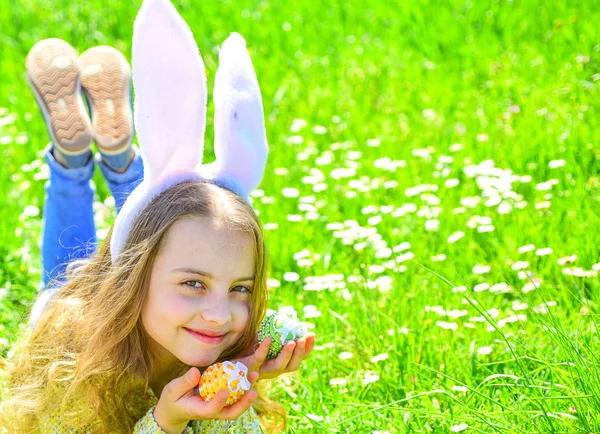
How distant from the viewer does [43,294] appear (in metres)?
2.48

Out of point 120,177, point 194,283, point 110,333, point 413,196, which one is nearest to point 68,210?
point 120,177

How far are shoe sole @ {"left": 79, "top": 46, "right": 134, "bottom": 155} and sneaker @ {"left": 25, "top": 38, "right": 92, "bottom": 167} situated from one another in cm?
4

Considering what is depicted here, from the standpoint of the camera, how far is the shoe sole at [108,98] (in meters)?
2.73

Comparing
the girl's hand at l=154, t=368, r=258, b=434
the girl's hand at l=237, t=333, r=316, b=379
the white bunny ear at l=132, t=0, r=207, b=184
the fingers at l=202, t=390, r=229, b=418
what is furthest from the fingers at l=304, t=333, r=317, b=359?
the white bunny ear at l=132, t=0, r=207, b=184

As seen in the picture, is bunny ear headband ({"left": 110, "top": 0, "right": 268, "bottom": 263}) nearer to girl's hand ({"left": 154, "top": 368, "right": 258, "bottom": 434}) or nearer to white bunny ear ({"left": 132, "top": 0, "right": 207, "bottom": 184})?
white bunny ear ({"left": 132, "top": 0, "right": 207, "bottom": 184})

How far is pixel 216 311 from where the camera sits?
6.21ft

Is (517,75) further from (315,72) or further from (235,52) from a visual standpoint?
(235,52)

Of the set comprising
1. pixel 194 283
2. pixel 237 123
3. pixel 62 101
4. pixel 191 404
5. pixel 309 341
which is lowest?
pixel 191 404

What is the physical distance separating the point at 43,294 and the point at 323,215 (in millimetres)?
1142

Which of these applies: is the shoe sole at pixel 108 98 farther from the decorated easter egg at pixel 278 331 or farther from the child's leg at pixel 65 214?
the decorated easter egg at pixel 278 331

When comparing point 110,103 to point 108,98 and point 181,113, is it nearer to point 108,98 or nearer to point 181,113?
point 108,98

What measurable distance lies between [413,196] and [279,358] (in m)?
1.49

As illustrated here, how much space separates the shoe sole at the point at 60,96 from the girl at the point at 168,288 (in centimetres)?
60

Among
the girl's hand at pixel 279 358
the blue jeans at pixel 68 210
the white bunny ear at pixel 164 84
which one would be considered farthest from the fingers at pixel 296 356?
the blue jeans at pixel 68 210
